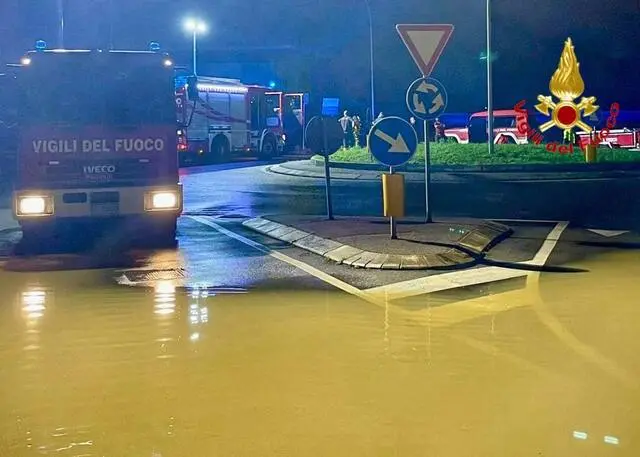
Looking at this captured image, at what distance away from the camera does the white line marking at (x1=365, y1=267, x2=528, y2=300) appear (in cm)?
978

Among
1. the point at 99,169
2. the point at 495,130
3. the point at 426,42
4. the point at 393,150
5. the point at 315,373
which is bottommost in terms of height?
the point at 315,373

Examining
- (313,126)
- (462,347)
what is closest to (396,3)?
(313,126)

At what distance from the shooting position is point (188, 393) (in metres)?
6.25

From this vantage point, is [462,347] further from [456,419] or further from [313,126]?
[313,126]

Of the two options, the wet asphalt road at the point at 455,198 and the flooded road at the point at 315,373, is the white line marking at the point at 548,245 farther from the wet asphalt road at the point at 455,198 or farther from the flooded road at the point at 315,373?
the flooded road at the point at 315,373

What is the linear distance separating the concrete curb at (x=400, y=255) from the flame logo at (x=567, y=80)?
17.6m

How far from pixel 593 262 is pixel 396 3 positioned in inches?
1964

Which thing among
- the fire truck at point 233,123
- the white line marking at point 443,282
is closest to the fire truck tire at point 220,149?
the fire truck at point 233,123

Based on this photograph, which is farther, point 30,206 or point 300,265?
point 30,206

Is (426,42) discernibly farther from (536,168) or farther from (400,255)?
(536,168)

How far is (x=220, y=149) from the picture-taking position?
132 ft

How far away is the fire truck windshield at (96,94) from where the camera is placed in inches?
521

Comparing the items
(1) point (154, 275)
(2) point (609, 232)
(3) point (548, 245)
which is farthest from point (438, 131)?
(1) point (154, 275)

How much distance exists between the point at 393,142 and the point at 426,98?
1090 mm
